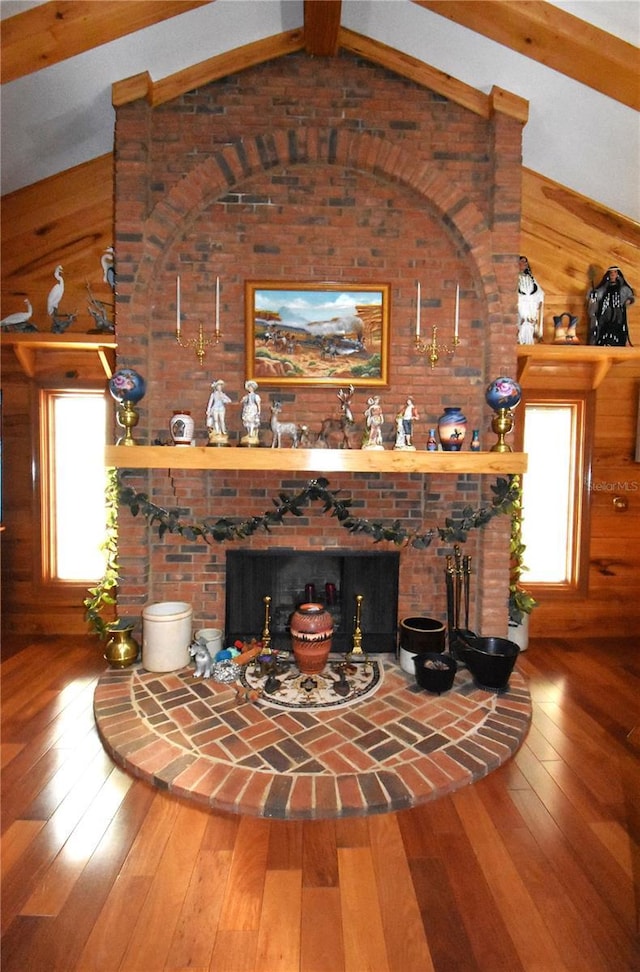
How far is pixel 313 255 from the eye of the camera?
147 inches

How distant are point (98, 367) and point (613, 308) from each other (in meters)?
4.11

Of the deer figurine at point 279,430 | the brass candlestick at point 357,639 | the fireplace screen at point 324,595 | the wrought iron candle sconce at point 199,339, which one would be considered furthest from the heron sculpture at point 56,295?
the brass candlestick at point 357,639

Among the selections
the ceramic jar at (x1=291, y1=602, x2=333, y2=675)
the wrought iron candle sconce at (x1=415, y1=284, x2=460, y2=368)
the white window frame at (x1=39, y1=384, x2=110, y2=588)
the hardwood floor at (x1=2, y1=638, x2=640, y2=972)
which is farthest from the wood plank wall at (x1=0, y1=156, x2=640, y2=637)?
the ceramic jar at (x1=291, y1=602, x2=333, y2=675)

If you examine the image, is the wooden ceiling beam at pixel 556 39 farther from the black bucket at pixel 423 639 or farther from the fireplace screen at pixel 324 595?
the black bucket at pixel 423 639

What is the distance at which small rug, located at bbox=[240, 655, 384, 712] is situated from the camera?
307 cm

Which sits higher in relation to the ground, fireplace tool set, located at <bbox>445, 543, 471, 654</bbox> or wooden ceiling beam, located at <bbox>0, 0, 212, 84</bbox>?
wooden ceiling beam, located at <bbox>0, 0, 212, 84</bbox>

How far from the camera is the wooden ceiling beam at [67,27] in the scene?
2.83 metres

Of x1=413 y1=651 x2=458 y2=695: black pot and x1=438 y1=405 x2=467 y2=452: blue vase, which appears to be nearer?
x1=413 y1=651 x2=458 y2=695: black pot

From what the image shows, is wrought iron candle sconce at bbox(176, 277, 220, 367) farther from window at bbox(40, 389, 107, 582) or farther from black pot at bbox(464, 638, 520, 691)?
black pot at bbox(464, 638, 520, 691)

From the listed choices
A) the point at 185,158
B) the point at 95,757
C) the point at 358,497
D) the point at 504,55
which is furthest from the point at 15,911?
the point at 504,55

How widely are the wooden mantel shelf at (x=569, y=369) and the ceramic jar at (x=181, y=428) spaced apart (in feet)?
8.29

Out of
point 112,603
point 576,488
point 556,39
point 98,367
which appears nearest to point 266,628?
point 112,603

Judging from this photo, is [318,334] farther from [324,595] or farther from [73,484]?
[73,484]

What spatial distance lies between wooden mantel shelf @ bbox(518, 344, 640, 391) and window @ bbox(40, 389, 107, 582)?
11.5 ft
